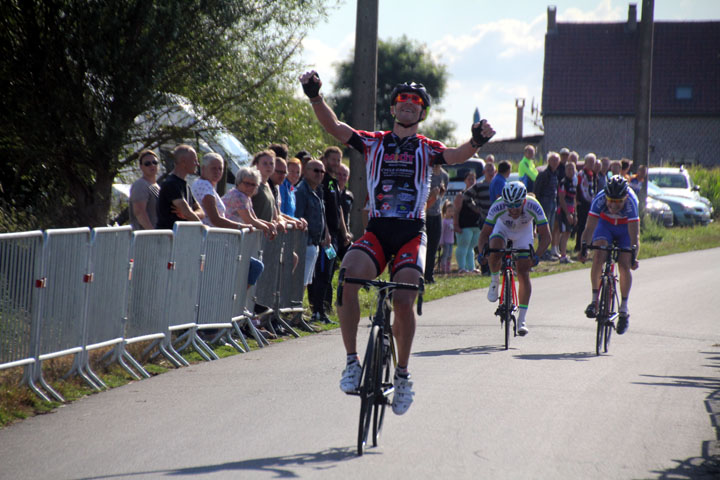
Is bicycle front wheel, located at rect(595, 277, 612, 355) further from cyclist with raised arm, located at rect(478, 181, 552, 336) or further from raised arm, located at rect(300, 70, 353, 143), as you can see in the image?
raised arm, located at rect(300, 70, 353, 143)

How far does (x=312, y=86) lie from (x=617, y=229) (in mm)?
6714

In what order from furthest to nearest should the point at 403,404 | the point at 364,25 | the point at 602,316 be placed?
1. the point at 364,25
2. the point at 602,316
3. the point at 403,404

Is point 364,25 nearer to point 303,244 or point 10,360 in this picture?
point 303,244

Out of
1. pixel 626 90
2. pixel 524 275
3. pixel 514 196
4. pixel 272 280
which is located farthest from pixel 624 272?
pixel 626 90

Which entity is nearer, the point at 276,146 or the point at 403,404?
the point at 403,404

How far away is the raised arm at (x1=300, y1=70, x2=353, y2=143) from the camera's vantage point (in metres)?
7.27

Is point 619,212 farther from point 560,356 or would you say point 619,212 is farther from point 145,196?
point 145,196

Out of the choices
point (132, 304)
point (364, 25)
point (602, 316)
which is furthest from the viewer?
point (364, 25)

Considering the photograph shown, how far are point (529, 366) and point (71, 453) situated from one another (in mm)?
5180

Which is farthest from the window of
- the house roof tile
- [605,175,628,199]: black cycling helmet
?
[605,175,628,199]: black cycling helmet

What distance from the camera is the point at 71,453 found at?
6492 mm

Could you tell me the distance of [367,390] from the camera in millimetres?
6523

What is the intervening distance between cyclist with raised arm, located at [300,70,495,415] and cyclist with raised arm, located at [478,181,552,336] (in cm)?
496

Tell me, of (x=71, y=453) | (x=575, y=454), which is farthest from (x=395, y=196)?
(x=71, y=453)
